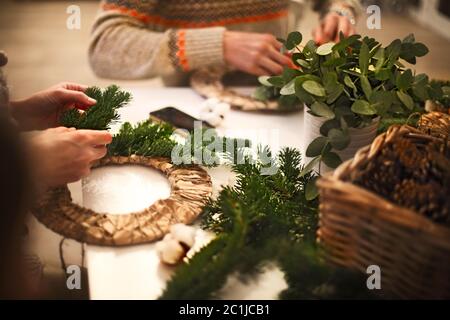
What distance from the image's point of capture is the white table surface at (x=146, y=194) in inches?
28.0

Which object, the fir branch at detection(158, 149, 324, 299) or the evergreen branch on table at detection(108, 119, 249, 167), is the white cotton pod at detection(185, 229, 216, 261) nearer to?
the fir branch at detection(158, 149, 324, 299)

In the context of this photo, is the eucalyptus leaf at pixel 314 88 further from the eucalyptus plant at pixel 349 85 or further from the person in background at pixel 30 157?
the person in background at pixel 30 157

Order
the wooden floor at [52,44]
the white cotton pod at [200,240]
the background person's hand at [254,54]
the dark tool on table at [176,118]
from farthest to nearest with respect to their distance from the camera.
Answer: the wooden floor at [52,44] < the background person's hand at [254,54] < the dark tool on table at [176,118] < the white cotton pod at [200,240]

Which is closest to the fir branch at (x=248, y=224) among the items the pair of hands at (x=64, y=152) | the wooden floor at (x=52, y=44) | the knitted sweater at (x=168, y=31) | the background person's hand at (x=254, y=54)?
the pair of hands at (x=64, y=152)

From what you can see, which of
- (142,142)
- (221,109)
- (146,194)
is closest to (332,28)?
(221,109)

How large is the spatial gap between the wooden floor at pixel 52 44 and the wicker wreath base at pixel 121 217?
1.74 m

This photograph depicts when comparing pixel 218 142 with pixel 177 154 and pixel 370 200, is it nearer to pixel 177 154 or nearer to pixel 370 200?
pixel 177 154

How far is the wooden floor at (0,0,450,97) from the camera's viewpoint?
287 cm

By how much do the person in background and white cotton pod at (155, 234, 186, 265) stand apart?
17 cm

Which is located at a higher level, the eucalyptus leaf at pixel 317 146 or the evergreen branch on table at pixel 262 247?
the eucalyptus leaf at pixel 317 146

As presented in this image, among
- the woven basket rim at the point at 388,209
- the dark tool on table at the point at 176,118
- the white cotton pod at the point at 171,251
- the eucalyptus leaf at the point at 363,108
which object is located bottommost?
the white cotton pod at the point at 171,251

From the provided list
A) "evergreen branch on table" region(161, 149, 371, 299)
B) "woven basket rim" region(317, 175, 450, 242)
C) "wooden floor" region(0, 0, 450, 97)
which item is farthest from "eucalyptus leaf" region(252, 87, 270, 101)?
"wooden floor" region(0, 0, 450, 97)

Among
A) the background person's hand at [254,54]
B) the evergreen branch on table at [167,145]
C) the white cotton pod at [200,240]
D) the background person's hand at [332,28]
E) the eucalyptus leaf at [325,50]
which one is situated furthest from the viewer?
the background person's hand at [332,28]
